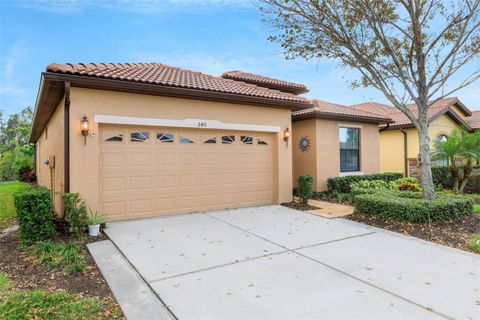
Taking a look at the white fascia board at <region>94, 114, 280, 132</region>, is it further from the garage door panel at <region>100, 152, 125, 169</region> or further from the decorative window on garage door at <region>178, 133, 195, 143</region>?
the garage door panel at <region>100, 152, 125, 169</region>

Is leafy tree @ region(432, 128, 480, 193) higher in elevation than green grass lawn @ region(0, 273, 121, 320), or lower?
higher

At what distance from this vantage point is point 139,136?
7.98m

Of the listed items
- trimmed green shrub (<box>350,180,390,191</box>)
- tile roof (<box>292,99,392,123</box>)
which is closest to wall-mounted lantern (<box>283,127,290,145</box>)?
tile roof (<box>292,99,392,123</box>)

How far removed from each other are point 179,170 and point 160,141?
38.8 inches

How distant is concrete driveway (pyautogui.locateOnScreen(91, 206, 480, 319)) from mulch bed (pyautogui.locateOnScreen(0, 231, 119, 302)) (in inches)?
13.5

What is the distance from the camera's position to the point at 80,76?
6684 millimetres

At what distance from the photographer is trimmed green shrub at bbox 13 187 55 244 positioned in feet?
19.3

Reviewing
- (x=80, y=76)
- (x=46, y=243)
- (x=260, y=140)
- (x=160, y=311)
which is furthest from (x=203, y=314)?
(x=260, y=140)

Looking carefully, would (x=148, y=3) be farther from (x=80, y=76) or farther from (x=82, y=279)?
(x=82, y=279)

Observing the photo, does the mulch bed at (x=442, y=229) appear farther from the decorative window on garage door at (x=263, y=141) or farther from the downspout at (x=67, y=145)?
the downspout at (x=67, y=145)

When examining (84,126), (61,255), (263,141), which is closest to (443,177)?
(263,141)

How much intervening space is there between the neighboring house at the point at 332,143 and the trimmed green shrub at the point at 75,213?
8810 mm

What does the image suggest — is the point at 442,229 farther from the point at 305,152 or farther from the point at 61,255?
the point at 61,255

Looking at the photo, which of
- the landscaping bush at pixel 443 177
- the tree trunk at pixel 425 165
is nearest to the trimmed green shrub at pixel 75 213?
the tree trunk at pixel 425 165
